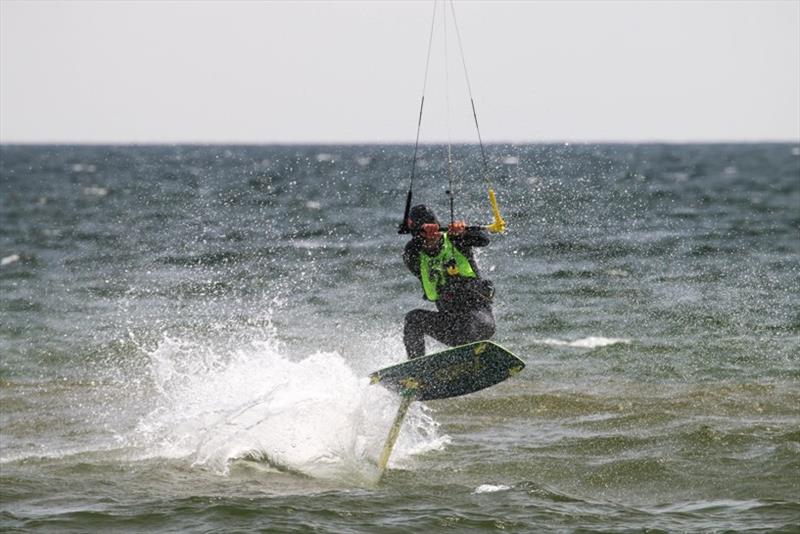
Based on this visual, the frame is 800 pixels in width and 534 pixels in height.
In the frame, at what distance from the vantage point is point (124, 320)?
2012 centimetres

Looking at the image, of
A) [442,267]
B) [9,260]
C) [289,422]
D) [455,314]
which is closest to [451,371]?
[455,314]

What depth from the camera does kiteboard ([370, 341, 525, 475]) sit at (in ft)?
35.9

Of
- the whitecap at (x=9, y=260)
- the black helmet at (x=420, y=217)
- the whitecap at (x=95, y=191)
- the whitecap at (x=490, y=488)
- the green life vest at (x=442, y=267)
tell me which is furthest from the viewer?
the whitecap at (x=95, y=191)

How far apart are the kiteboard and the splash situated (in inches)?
12.5

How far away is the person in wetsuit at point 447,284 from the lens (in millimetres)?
10883

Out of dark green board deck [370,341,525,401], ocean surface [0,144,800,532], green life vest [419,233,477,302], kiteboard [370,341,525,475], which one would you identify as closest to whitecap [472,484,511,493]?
ocean surface [0,144,800,532]

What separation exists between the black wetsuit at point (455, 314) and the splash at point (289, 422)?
846 mm

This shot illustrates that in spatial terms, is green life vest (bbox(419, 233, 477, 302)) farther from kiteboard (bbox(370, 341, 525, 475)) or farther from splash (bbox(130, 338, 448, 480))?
splash (bbox(130, 338, 448, 480))

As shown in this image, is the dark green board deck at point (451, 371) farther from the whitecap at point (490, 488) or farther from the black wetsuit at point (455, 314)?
the whitecap at point (490, 488)

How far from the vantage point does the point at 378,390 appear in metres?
11.8

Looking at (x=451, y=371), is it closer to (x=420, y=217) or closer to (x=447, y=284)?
(x=447, y=284)

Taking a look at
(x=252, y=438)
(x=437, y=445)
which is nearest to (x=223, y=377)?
(x=252, y=438)

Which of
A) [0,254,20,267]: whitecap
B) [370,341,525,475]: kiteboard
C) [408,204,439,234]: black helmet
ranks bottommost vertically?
[0,254,20,267]: whitecap

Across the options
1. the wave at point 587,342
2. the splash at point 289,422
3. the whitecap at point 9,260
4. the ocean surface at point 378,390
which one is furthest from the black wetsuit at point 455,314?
the whitecap at point 9,260
